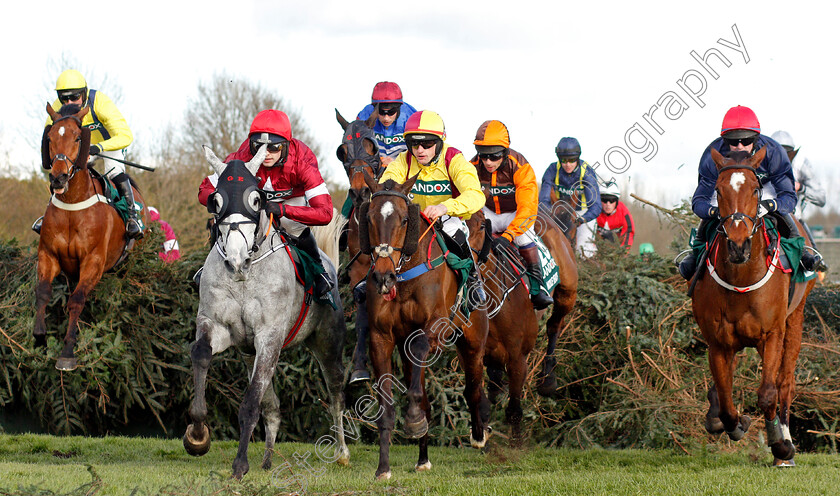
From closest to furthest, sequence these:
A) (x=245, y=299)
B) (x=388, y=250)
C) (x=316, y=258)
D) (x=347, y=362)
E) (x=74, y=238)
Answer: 1. (x=388, y=250)
2. (x=245, y=299)
3. (x=316, y=258)
4. (x=74, y=238)
5. (x=347, y=362)

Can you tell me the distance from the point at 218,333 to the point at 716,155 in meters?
3.99

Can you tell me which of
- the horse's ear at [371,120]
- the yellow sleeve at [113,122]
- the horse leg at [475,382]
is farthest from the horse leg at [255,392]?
the yellow sleeve at [113,122]

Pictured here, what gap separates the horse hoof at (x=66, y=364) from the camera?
7909 mm

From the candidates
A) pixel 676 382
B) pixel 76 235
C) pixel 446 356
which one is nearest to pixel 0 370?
pixel 76 235

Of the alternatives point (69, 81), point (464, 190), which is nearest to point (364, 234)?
point (464, 190)

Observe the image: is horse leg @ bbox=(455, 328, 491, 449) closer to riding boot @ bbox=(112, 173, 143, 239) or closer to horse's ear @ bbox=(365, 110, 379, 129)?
horse's ear @ bbox=(365, 110, 379, 129)

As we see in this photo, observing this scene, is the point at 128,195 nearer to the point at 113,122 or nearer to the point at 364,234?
the point at 113,122

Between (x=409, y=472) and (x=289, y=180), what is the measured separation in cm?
256

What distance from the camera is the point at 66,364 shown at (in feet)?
26.1

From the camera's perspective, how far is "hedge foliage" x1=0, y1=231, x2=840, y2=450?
28.3 feet

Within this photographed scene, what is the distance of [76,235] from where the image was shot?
26.9 ft

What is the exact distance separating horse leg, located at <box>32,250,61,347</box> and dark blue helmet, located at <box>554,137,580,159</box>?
22.6 feet

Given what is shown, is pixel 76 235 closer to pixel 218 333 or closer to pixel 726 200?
pixel 218 333

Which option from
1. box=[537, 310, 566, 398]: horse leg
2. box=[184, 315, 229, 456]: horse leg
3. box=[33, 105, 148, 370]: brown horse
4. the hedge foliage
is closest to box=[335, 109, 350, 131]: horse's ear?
the hedge foliage
